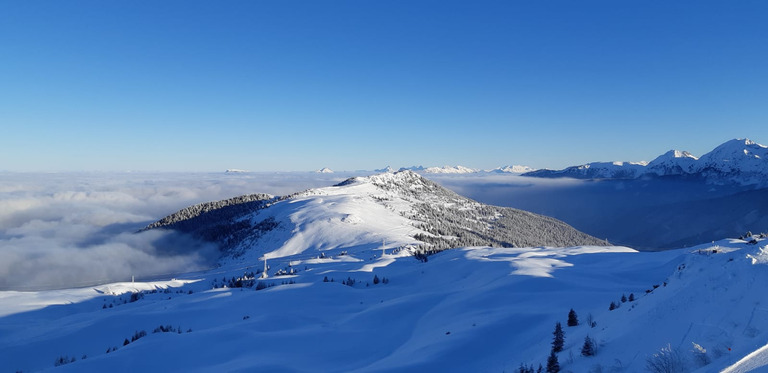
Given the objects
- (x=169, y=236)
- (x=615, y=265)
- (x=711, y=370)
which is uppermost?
(x=711, y=370)

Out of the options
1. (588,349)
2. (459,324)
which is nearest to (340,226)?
(459,324)

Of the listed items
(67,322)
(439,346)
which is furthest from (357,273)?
(439,346)

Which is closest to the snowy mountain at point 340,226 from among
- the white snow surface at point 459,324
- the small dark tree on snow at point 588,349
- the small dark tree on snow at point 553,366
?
the white snow surface at point 459,324

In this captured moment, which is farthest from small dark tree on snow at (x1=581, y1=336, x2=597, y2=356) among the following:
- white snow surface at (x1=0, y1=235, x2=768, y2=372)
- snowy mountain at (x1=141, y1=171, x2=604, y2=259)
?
snowy mountain at (x1=141, y1=171, x2=604, y2=259)

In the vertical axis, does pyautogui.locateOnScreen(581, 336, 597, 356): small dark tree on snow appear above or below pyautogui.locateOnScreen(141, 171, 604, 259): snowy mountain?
above

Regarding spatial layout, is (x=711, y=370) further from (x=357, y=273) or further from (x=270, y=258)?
(x=270, y=258)

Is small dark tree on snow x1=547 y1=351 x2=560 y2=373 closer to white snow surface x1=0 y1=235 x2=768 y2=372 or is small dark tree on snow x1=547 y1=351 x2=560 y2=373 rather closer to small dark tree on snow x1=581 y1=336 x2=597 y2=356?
white snow surface x1=0 y1=235 x2=768 y2=372
